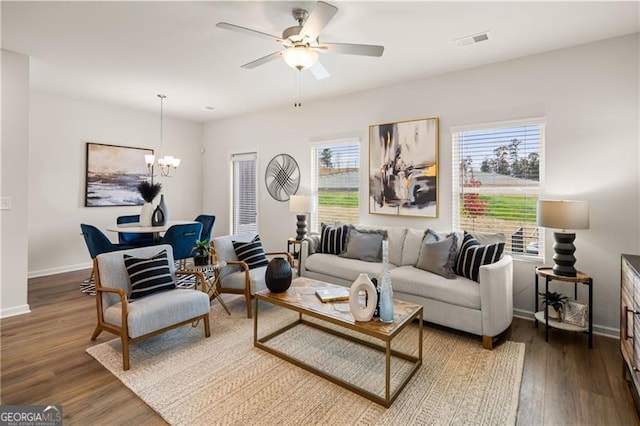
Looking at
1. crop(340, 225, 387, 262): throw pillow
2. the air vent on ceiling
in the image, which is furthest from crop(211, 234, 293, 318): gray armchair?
the air vent on ceiling

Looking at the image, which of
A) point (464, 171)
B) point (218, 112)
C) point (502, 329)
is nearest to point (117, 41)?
point (218, 112)

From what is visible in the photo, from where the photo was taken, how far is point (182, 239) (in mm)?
4469

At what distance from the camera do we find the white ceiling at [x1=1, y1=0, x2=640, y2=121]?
260 centimetres

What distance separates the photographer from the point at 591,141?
313 cm

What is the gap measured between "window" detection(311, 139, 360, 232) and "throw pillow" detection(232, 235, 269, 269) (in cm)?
160

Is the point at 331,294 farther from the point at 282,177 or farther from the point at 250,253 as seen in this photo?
the point at 282,177

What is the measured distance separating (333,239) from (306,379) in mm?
2171

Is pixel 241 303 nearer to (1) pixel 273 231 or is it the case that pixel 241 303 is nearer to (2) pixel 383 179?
(1) pixel 273 231

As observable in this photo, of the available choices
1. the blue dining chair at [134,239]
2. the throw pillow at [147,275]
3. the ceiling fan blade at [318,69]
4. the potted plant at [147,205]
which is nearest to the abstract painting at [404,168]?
the ceiling fan blade at [318,69]

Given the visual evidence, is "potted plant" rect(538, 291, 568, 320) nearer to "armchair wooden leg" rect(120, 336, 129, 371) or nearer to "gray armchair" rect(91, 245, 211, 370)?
"gray armchair" rect(91, 245, 211, 370)

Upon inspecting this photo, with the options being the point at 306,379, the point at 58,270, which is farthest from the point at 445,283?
the point at 58,270

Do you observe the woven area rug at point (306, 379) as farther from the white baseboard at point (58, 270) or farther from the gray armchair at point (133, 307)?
the white baseboard at point (58, 270)

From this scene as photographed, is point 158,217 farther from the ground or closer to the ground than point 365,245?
farther from the ground

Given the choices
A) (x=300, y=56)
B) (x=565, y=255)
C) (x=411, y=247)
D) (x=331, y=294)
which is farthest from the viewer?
(x=411, y=247)
